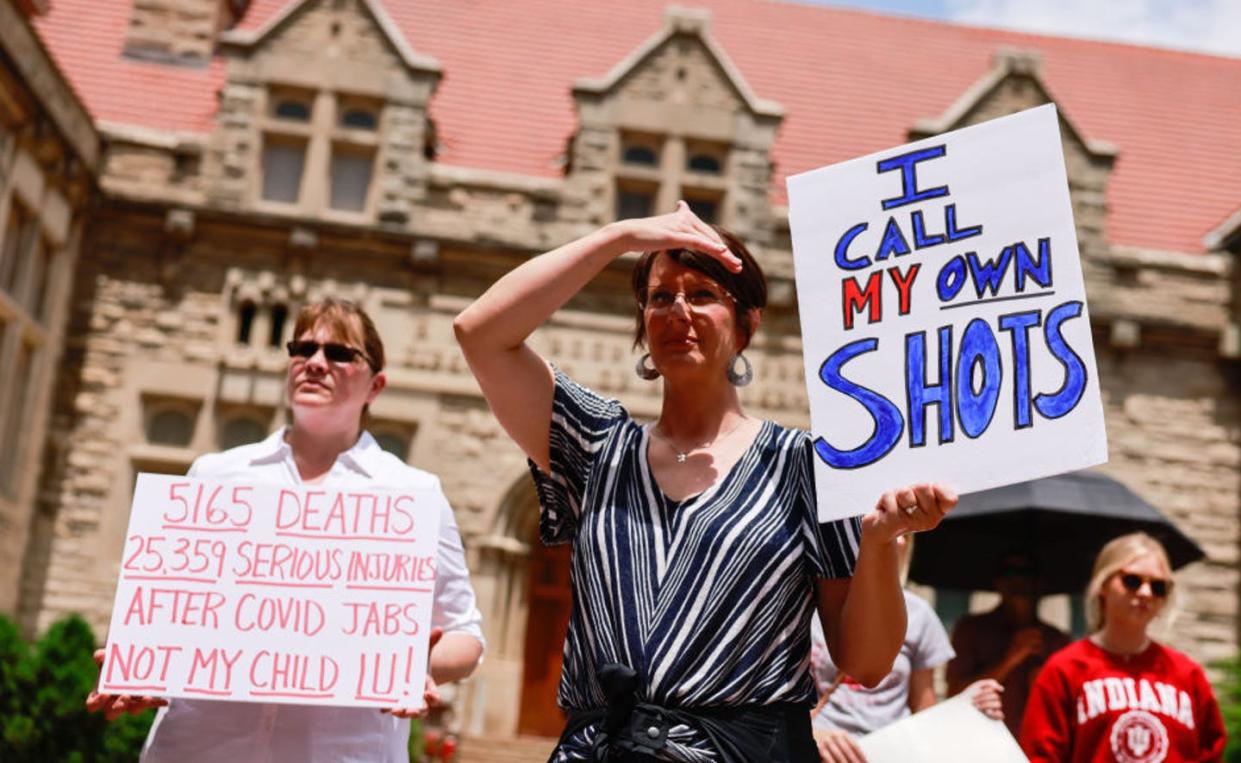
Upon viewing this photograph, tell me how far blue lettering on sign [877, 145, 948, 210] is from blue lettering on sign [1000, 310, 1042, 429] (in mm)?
257

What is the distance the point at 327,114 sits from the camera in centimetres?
1311

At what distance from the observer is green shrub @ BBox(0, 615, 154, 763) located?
729cm

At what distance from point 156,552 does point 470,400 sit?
9758 mm

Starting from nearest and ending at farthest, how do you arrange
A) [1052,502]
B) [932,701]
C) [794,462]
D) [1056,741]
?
[794,462] → [1056,741] → [932,701] → [1052,502]

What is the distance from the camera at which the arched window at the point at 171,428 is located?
1253 cm

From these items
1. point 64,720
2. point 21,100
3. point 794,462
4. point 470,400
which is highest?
point 21,100

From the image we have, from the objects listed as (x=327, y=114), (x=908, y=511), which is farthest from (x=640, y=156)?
(x=908, y=511)

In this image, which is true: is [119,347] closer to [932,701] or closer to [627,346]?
[627,346]

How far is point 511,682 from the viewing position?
1224cm

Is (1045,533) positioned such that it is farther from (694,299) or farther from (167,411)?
(167,411)

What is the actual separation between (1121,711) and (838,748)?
106 centimetres

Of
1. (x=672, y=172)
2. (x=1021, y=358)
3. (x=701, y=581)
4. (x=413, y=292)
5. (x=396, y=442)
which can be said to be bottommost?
(x=701, y=581)

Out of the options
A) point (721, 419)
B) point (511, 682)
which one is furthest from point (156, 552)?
point (511, 682)

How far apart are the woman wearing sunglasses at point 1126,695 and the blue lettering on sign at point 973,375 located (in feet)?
7.12
